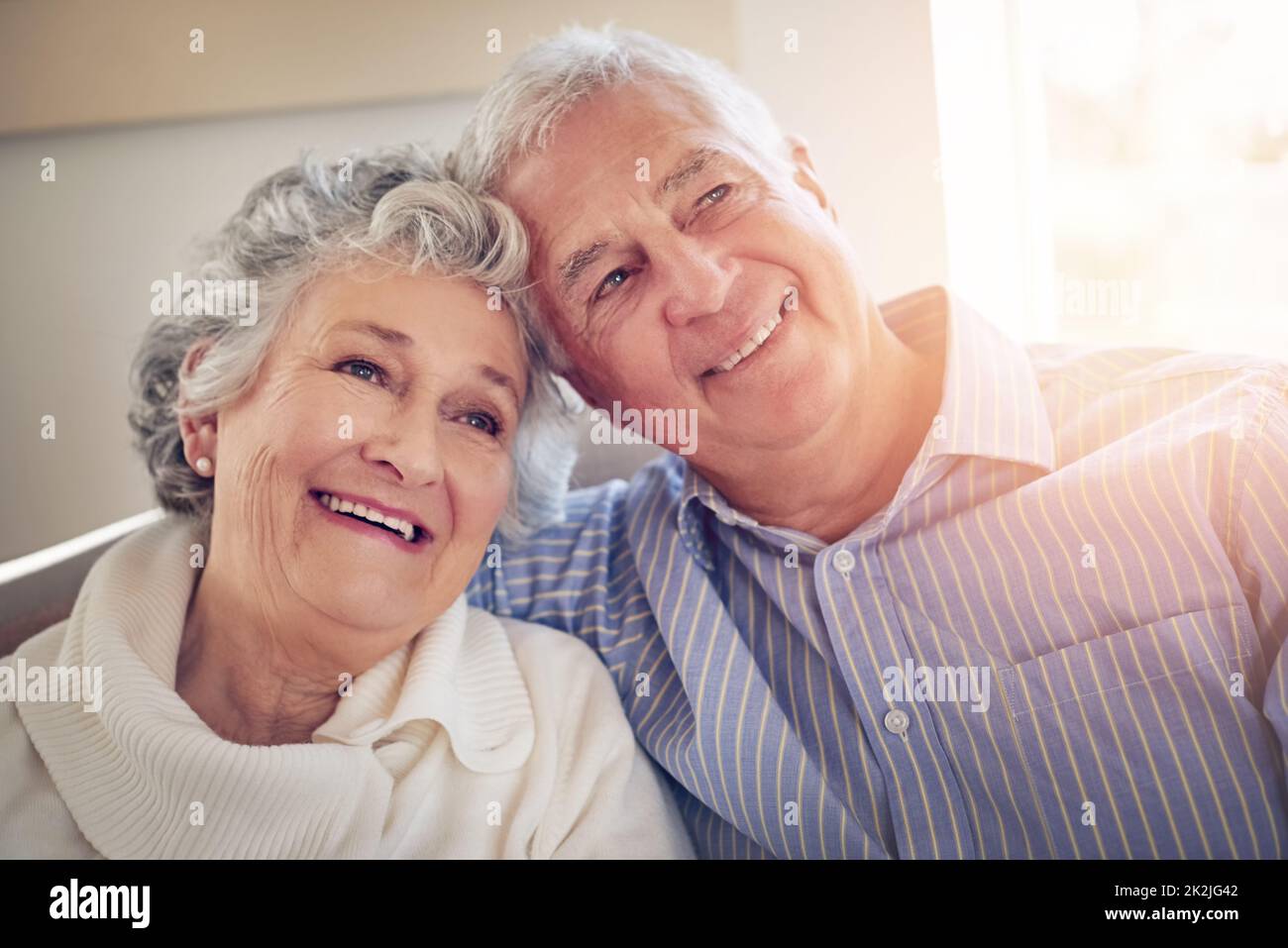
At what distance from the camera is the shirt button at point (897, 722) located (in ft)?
3.64

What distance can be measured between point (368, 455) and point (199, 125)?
74cm

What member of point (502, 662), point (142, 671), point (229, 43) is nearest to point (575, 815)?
point (502, 662)

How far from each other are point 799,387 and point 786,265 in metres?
0.16

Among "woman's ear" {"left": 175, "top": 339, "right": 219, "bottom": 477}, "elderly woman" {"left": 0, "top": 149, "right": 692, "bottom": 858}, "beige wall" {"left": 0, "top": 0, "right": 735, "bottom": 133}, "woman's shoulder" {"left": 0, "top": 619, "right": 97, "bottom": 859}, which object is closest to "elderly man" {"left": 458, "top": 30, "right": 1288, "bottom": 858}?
"elderly woman" {"left": 0, "top": 149, "right": 692, "bottom": 858}

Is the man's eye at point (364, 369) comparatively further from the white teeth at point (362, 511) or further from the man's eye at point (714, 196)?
the man's eye at point (714, 196)

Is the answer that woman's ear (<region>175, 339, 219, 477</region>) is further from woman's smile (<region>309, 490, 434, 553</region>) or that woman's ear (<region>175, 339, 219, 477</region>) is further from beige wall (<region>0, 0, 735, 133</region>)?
beige wall (<region>0, 0, 735, 133</region>)

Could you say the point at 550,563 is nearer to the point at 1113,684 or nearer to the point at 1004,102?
the point at 1113,684

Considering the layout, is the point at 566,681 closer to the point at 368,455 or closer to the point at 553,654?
the point at 553,654

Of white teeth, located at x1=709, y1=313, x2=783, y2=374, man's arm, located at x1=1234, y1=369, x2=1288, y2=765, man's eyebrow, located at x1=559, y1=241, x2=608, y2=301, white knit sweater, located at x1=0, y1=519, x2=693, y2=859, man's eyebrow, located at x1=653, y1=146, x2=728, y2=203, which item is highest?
man's eyebrow, located at x1=653, y1=146, x2=728, y2=203

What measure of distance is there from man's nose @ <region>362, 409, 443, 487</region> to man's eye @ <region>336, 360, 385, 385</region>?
0.18 ft

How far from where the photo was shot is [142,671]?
3.69ft

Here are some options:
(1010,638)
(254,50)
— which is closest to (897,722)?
(1010,638)

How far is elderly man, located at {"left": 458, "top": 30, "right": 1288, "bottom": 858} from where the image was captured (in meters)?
1.02

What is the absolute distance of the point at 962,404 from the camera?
122cm
